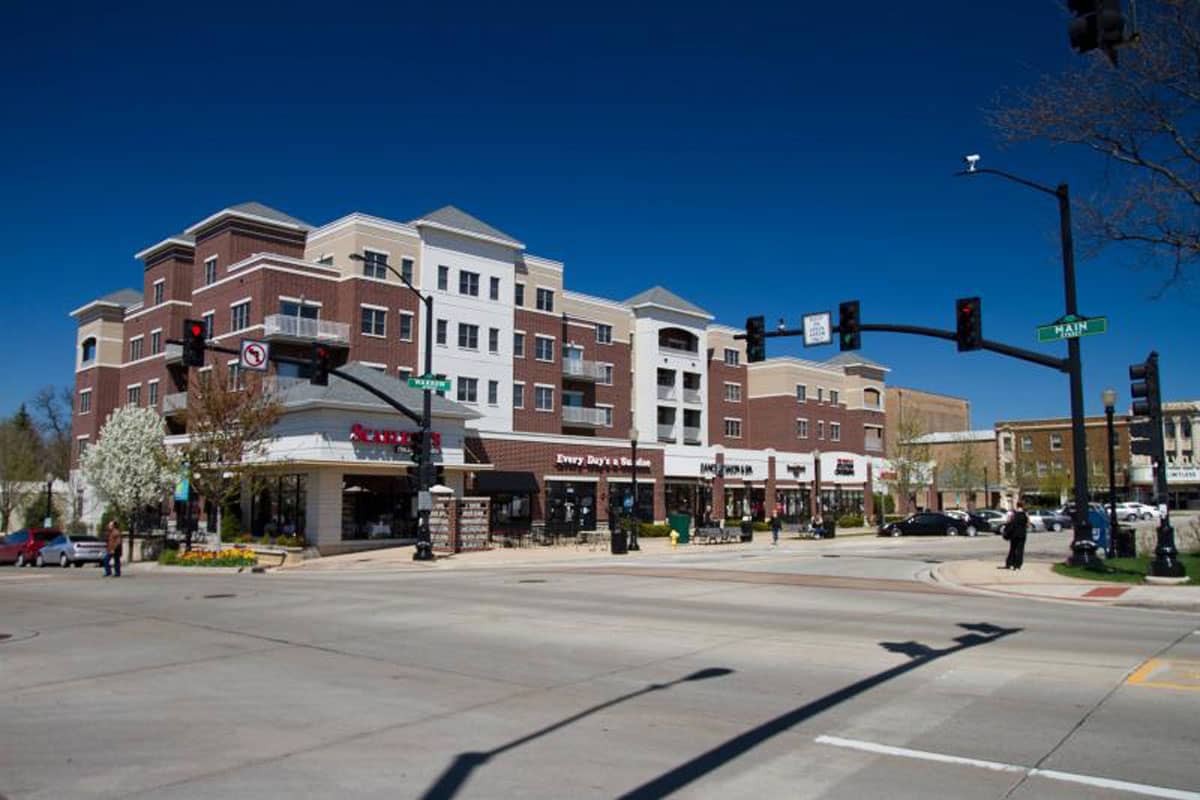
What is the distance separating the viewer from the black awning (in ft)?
165

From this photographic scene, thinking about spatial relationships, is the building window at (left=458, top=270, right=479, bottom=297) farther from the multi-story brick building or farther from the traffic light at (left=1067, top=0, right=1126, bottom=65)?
the traffic light at (left=1067, top=0, right=1126, bottom=65)

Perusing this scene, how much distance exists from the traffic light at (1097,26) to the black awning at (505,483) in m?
43.4

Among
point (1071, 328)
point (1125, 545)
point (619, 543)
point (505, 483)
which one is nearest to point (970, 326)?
point (1071, 328)

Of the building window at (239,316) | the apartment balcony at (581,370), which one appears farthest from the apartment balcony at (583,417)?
the building window at (239,316)

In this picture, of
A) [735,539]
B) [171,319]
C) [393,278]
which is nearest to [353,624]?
[735,539]

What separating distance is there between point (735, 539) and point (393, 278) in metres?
24.2

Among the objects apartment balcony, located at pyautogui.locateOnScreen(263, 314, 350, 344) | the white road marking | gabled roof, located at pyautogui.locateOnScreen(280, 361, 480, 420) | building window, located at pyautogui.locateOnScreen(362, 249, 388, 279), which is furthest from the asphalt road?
building window, located at pyautogui.locateOnScreen(362, 249, 388, 279)

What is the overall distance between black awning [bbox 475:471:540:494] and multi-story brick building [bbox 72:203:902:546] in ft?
0.26

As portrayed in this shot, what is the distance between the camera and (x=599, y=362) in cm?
6938

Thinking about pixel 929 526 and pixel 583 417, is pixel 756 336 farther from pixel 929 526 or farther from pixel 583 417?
pixel 583 417

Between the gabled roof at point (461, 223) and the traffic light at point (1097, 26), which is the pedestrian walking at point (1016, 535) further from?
the gabled roof at point (461, 223)

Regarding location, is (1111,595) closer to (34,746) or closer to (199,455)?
(34,746)

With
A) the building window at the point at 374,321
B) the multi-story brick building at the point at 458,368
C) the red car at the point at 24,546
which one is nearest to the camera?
the red car at the point at 24,546

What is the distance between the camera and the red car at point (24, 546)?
3797cm
